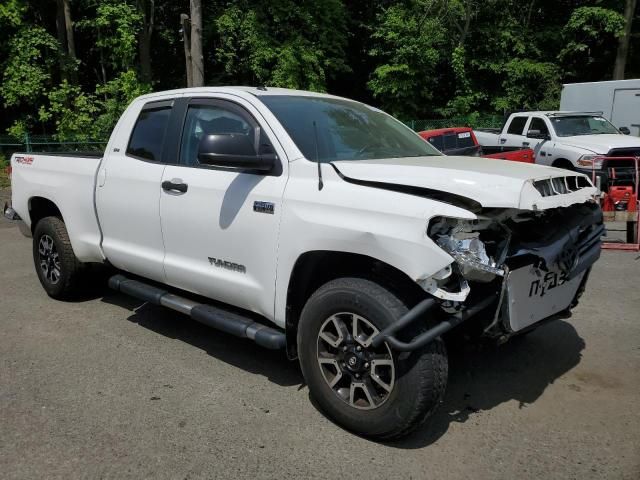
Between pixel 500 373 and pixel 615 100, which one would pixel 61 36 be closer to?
pixel 615 100

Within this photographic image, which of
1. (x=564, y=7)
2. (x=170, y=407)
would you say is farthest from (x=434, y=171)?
(x=564, y=7)

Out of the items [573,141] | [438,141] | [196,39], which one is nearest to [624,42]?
[573,141]

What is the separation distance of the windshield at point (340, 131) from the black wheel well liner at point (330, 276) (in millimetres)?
640

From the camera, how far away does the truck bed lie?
498cm

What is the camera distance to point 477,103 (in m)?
27.9

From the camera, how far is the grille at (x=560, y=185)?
3.15 meters

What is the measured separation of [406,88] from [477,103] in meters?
4.19

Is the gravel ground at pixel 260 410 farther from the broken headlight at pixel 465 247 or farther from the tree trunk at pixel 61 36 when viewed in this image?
the tree trunk at pixel 61 36

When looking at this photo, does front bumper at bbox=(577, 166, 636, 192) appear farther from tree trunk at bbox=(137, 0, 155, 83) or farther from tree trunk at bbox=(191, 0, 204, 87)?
tree trunk at bbox=(137, 0, 155, 83)

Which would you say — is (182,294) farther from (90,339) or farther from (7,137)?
(7,137)

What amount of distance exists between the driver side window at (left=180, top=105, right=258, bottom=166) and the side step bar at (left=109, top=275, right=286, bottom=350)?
39.6 inches

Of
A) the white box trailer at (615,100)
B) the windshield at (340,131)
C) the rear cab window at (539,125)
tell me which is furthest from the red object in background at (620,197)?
the white box trailer at (615,100)

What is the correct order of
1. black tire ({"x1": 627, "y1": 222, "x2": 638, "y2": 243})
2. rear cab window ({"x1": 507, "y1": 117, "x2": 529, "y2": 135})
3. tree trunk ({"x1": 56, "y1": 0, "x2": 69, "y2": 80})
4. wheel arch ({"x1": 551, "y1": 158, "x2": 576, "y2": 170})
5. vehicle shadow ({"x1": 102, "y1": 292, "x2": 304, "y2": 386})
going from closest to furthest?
vehicle shadow ({"x1": 102, "y1": 292, "x2": 304, "y2": 386}) → black tire ({"x1": 627, "y1": 222, "x2": 638, "y2": 243}) → wheel arch ({"x1": 551, "y1": 158, "x2": 576, "y2": 170}) → rear cab window ({"x1": 507, "y1": 117, "x2": 529, "y2": 135}) → tree trunk ({"x1": 56, "y1": 0, "x2": 69, "y2": 80})

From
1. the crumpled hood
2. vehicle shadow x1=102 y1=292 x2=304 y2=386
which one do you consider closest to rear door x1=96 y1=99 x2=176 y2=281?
vehicle shadow x1=102 y1=292 x2=304 y2=386
